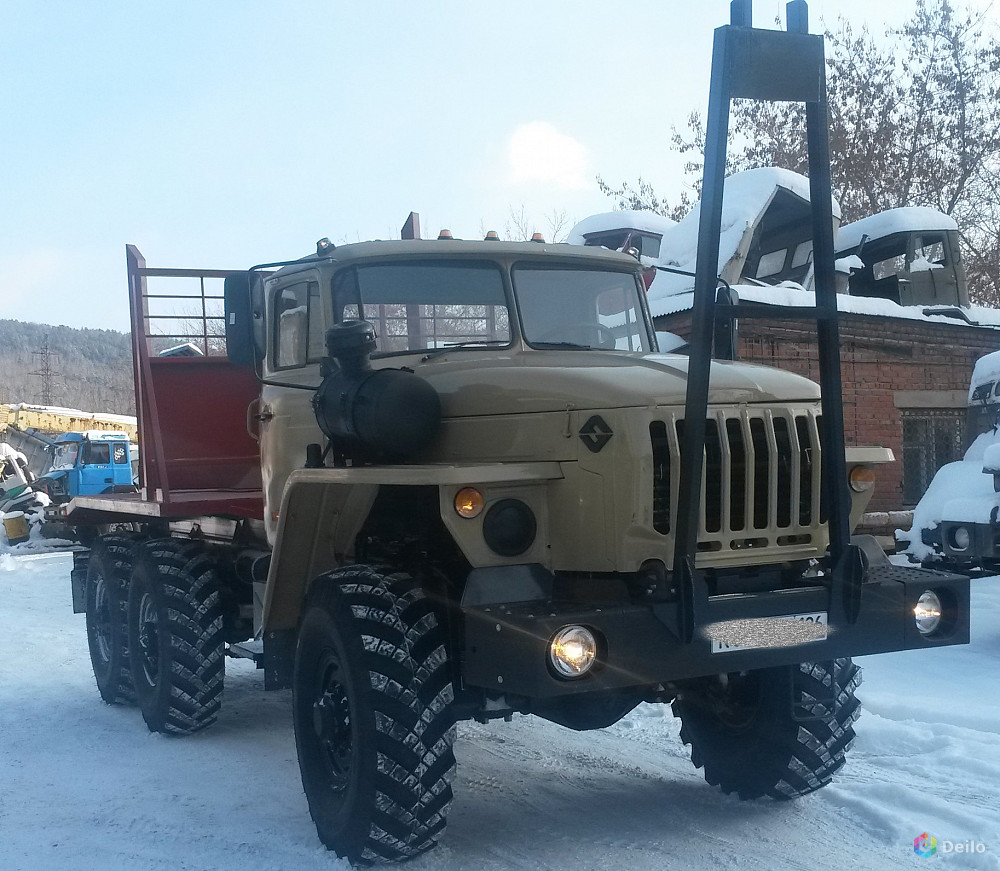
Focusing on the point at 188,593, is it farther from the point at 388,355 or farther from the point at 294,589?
the point at 388,355

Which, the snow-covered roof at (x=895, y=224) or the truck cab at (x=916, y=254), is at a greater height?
the snow-covered roof at (x=895, y=224)

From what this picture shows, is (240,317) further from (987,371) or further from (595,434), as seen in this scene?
(987,371)

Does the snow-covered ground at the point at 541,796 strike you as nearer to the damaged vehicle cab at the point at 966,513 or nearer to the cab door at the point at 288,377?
the damaged vehicle cab at the point at 966,513

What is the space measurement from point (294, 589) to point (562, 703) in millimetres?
1407

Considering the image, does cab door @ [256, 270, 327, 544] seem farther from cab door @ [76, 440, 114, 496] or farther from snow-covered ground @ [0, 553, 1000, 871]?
cab door @ [76, 440, 114, 496]

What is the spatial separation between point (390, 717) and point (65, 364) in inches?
5074

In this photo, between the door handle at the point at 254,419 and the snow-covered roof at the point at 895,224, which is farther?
the snow-covered roof at the point at 895,224

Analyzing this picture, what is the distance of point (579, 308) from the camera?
5199mm

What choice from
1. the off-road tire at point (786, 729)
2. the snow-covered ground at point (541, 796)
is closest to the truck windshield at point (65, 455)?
the snow-covered ground at point (541, 796)

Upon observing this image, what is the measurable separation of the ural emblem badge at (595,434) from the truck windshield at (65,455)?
24.3m

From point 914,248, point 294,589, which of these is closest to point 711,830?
point 294,589

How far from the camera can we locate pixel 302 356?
5.23 meters

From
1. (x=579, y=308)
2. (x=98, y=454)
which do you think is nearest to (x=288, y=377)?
(x=579, y=308)

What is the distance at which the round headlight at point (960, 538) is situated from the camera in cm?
812
